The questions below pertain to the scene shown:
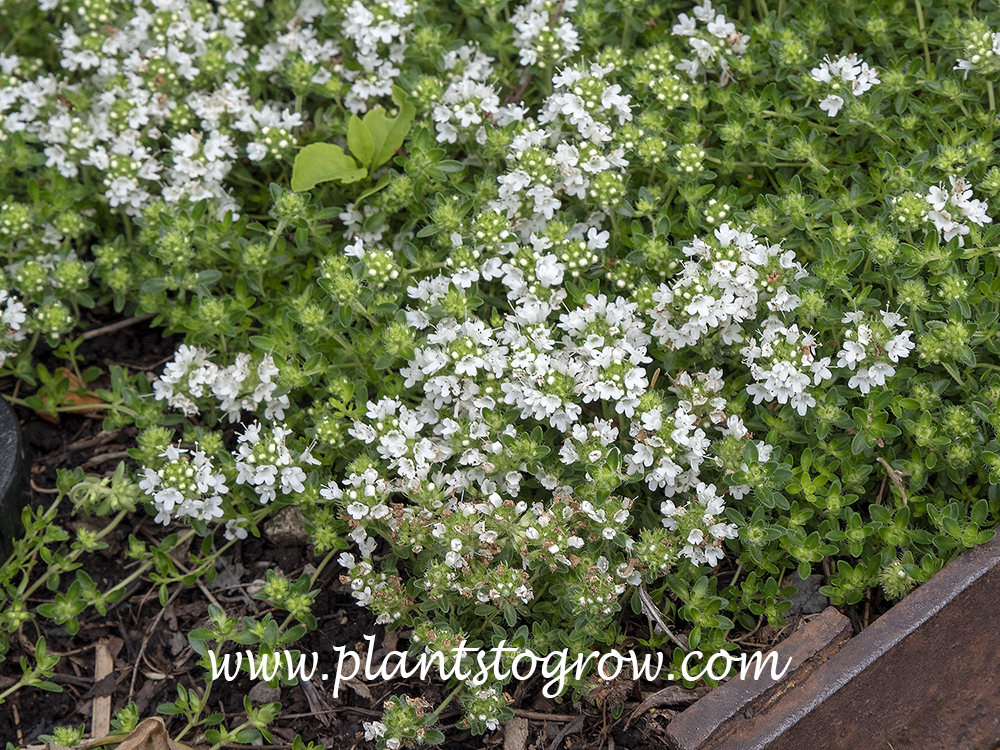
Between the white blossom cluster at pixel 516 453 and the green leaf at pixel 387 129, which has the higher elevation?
the green leaf at pixel 387 129

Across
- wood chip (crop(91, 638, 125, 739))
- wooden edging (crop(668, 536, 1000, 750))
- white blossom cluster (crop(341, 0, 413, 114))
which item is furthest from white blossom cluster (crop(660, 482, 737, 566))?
white blossom cluster (crop(341, 0, 413, 114))

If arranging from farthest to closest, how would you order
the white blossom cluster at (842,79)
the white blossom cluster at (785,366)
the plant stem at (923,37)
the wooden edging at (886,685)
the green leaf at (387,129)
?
the green leaf at (387,129) → the plant stem at (923,37) → the white blossom cluster at (842,79) → the white blossom cluster at (785,366) → the wooden edging at (886,685)

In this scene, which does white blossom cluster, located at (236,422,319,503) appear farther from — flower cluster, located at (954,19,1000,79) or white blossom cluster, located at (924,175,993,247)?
flower cluster, located at (954,19,1000,79)

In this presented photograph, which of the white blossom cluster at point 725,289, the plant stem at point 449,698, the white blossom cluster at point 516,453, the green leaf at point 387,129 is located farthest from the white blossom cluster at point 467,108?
the plant stem at point 449,698

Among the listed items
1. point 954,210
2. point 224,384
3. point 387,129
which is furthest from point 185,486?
point 954,210

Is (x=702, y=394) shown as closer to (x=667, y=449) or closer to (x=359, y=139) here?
(x=667, y=449)

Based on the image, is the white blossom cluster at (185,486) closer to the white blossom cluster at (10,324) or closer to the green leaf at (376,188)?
the white blossom cluster at (10,324)
